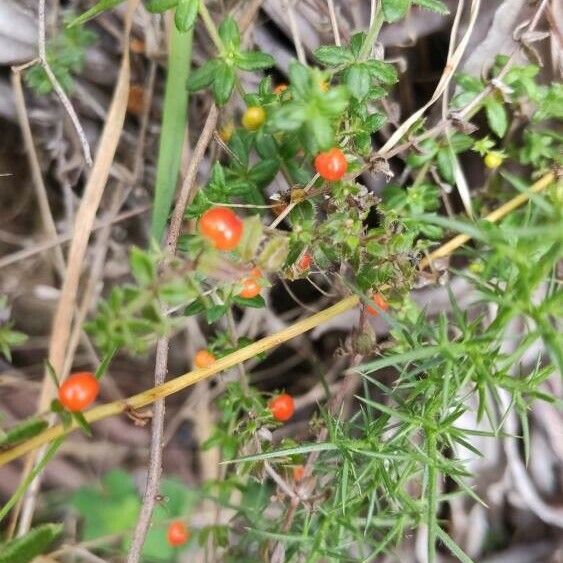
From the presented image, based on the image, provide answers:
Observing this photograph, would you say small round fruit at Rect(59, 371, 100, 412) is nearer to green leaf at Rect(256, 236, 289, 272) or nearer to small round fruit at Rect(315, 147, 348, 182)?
green leaf at Rect(256, 236, 289, 272)

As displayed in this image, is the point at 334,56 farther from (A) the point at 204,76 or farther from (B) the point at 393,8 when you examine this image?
(A) the point at 204,76

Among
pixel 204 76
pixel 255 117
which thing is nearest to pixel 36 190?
pixel 204 76

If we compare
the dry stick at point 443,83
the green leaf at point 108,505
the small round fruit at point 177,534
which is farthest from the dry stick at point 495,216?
the green leaf at point 108,505

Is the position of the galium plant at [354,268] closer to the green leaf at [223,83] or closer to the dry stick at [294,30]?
the green leaf at [223,83]

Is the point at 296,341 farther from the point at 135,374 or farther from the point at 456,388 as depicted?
the point at 456,388

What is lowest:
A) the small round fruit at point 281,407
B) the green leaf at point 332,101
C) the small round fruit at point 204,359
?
the small round fruit at point 281,407

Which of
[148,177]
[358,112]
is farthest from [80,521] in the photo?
[358,112]

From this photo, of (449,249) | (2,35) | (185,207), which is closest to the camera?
(185,207)
